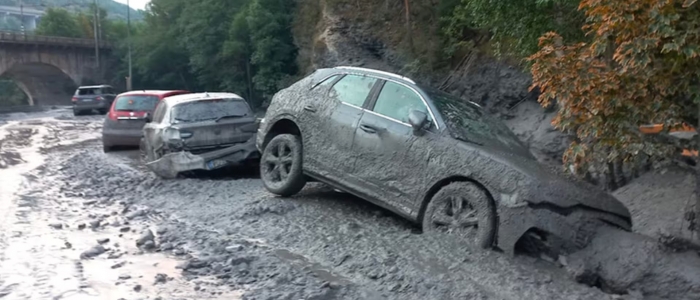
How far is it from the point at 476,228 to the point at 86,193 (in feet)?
24.7

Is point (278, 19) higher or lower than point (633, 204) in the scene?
higher

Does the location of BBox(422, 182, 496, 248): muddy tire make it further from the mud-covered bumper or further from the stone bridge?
the stone bridge

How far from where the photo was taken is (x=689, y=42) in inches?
235

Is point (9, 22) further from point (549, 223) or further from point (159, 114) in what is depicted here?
point (549, 223)

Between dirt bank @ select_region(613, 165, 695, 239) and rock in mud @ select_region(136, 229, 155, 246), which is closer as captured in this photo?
rock in mud @ select_region(136, 229, 155, 246)

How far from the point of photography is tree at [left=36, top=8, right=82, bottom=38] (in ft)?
261

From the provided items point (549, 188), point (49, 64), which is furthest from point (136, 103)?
point (49, 64)

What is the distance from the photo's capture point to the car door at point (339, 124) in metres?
8.27

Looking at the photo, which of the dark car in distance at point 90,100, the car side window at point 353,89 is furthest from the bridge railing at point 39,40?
the car side window at point 353,89

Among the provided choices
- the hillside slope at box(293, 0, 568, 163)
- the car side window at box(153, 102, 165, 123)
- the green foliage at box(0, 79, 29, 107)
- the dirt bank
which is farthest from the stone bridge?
the dirt bank

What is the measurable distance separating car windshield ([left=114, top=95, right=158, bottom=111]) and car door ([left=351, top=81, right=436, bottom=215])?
10.9 m

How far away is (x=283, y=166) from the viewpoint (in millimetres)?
9273

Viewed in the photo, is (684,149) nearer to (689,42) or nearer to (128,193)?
(689,42)

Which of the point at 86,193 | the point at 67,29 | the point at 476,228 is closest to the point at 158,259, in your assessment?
the point at 476,228
